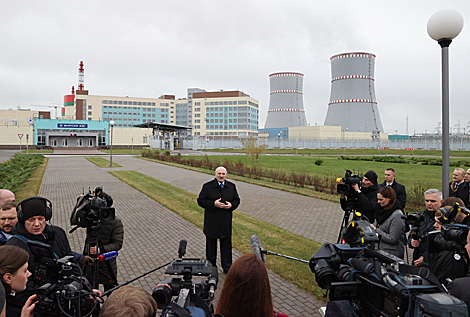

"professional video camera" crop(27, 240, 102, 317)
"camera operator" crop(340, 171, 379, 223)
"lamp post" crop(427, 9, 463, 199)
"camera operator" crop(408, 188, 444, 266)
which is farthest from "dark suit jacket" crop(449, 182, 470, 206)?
"professional video camera" crop(27, 240, 102, 317)

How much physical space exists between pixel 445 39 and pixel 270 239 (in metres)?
5.45

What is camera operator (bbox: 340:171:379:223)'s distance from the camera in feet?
16.5

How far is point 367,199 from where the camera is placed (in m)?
5.21

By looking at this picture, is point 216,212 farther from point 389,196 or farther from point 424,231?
point 424,231

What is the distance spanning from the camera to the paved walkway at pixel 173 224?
5281 mm

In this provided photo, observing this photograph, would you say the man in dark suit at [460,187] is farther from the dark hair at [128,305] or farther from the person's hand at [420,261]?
the dark hair at [128,305]

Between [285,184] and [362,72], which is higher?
[362,72]

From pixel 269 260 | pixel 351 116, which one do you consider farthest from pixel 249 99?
pixel 269 260

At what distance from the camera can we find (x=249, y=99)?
113125mm

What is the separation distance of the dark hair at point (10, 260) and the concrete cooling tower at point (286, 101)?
7873cm

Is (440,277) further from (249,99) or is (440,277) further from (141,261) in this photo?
(249,99)

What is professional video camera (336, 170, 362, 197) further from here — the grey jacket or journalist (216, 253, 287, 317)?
journalist (216, 253, 287, 317)

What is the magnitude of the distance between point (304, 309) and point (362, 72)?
A: 6549 cm

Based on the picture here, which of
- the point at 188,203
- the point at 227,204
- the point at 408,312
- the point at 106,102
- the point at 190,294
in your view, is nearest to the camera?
the point at 408,312
